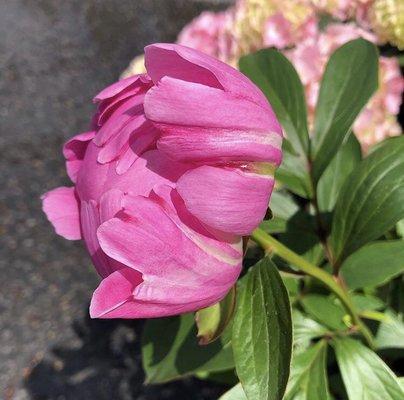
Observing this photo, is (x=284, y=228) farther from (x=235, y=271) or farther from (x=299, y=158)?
(x=235, y=271)

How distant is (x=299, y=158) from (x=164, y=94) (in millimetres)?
324

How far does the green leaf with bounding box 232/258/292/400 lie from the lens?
0.48 meters

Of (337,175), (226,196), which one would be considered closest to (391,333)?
(337,175)

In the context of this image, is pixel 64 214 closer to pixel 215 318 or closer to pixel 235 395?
pixel 215 318

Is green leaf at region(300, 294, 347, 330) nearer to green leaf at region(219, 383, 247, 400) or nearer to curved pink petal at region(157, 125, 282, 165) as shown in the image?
green leaf at region(219, 383, 247, 400)

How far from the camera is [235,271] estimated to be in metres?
0.47

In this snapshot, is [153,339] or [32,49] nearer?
[153,339]

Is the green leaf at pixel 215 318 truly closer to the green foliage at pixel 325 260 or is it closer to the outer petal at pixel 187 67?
the green foliage at pixel 325 260

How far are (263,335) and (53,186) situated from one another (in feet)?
4.55

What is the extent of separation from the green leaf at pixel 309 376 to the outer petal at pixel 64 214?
280mm

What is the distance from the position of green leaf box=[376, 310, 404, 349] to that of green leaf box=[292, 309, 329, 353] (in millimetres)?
76

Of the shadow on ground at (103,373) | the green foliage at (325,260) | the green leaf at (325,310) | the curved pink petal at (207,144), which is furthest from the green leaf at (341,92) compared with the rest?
the shadow on ground at (103,373)

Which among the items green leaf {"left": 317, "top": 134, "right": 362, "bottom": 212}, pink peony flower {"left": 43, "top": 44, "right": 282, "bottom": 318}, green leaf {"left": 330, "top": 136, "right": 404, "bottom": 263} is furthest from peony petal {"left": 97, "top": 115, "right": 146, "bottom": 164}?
green leaf {"left": 317, "top": 134, "right": 362, "bottom": 212}

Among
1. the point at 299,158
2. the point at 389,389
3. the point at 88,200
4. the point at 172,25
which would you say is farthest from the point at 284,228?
the point at 172,25
